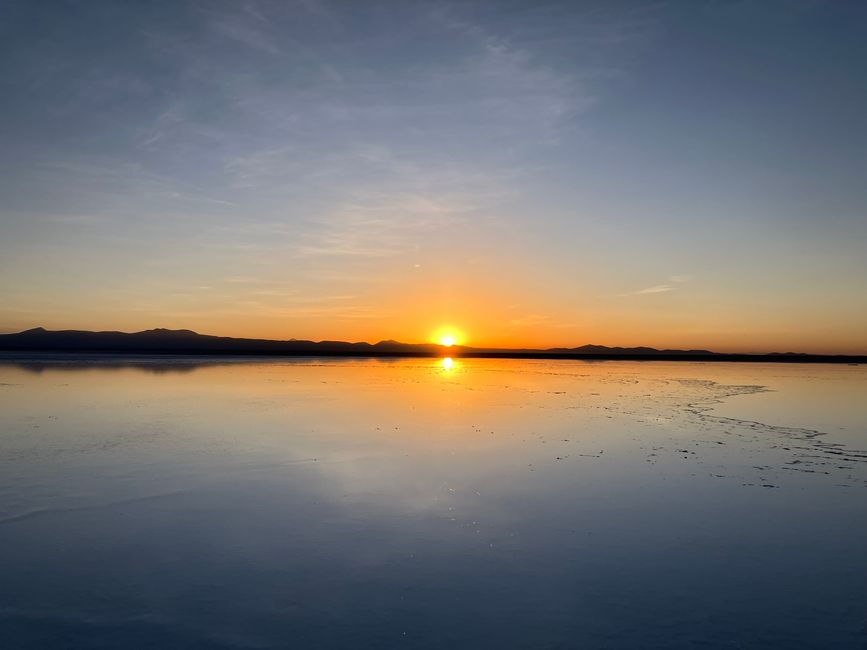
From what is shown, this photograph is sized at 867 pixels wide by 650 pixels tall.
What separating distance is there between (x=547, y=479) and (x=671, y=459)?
162 inches

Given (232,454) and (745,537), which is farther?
(232,454)

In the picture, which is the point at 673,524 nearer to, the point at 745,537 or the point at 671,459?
the point at 745,537

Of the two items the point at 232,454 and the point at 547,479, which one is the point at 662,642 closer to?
the point at 547,479

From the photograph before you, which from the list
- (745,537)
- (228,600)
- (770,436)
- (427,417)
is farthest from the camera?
(427,417)

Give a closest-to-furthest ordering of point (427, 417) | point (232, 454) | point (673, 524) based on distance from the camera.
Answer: point (673, 524) < point (232, 454) < point (427, 417)

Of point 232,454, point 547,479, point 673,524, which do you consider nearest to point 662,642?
point 673,524

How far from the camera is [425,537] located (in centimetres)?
882

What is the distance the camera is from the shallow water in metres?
6.12

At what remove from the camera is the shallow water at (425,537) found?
6.12 metres

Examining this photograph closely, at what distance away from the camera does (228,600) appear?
665cm

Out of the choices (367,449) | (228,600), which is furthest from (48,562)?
(367,449)

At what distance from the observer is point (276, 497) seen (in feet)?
35.9

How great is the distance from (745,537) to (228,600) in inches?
287

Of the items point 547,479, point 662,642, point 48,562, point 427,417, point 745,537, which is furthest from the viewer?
point 427,417
